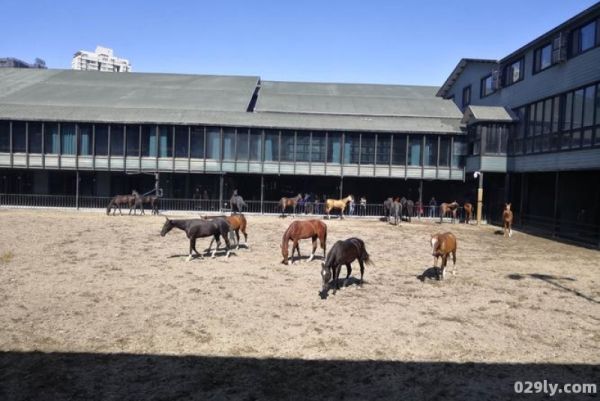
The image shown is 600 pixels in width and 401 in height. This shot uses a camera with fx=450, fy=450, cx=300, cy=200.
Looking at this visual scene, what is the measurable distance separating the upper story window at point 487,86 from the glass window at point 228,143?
19951 mm

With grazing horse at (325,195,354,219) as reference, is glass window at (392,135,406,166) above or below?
above

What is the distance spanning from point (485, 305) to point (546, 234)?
1768 centimetres

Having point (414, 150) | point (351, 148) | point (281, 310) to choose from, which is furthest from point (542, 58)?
point (281, 310)

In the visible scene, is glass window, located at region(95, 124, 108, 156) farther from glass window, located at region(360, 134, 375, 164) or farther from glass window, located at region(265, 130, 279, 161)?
glass window, located at region(360, 134, 375, 164)

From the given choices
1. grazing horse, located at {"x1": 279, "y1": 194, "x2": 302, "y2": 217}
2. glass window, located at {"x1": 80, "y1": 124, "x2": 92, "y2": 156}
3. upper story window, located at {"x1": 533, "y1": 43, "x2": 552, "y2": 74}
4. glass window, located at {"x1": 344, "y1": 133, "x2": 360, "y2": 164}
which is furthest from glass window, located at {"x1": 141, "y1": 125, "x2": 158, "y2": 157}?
upper story window, located at {"x1": 533, "y1": 43, "x2": 552, "y2": 74}

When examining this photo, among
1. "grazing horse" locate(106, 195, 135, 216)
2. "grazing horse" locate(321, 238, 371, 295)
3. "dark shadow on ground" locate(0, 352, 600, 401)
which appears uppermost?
"grazing horse" locate(106, 195, 135, 216)

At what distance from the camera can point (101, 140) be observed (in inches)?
1302

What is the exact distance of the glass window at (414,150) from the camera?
33.6m

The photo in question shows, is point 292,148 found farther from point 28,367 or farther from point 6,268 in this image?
point 28,367

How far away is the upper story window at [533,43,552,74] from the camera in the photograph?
26812 mm

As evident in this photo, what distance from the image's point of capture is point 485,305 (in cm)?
1110

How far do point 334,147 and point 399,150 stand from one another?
4.88 m

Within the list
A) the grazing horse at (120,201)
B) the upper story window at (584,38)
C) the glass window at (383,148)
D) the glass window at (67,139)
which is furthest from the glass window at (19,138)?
the upper story window at (584,38)

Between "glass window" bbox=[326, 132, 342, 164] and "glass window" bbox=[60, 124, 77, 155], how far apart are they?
18466mm
